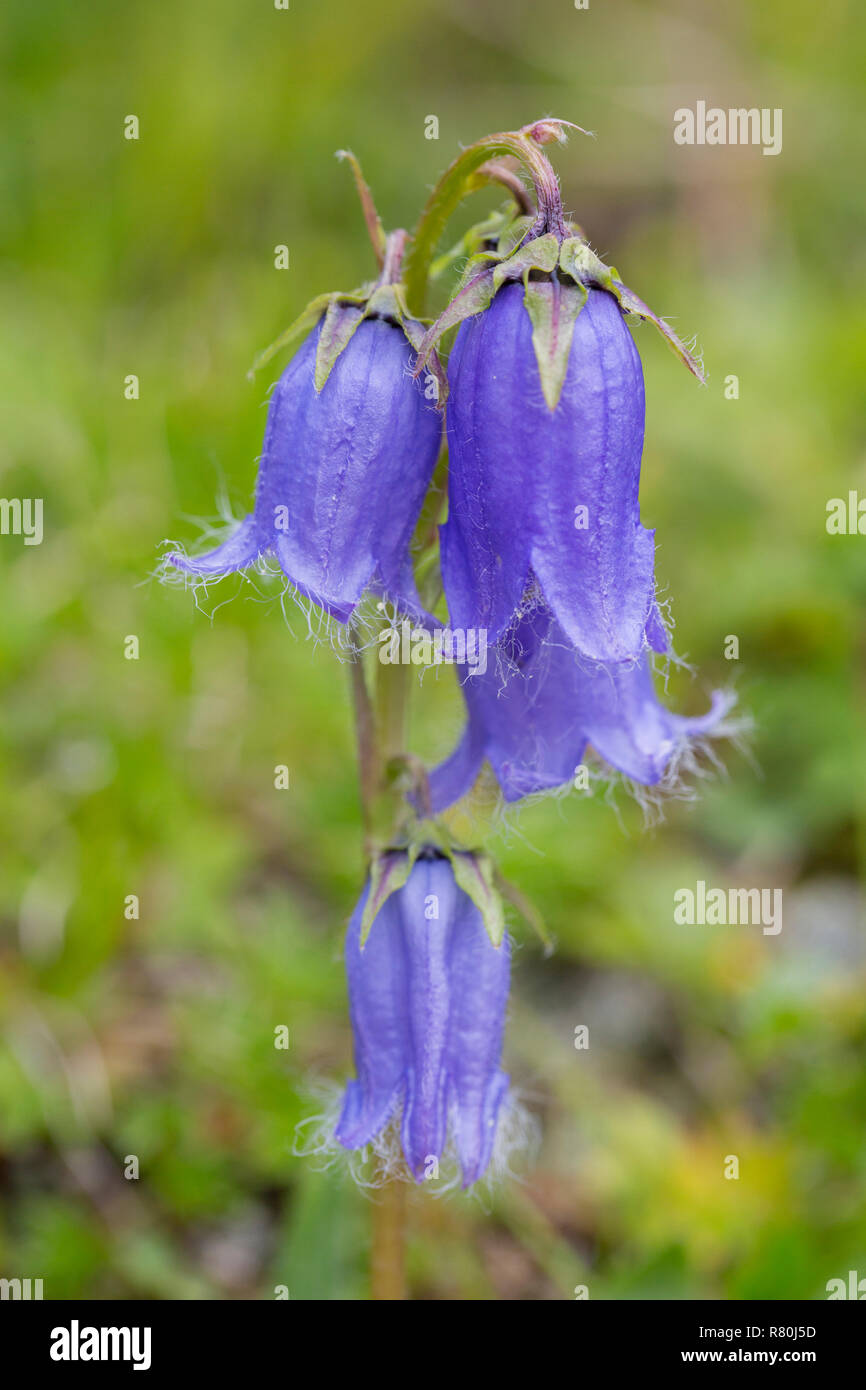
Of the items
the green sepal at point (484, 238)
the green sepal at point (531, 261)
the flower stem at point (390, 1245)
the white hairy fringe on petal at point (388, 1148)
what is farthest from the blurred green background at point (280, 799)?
the green sepal at point (531, 261)

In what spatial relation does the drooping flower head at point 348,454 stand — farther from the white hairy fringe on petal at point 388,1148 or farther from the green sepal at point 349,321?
the white hairy fringe on petal at point 388,1148

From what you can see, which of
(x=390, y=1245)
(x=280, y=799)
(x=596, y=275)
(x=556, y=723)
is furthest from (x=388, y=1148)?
(x=280, y=799)

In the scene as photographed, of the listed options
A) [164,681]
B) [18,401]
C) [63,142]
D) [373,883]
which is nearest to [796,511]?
[164,681]

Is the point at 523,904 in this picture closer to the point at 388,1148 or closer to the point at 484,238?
the point at 388,1148

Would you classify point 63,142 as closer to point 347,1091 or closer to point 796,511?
point 796,511

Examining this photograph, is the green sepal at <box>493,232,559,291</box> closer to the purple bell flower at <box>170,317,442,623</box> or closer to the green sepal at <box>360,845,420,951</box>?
the purple bell flower at <box>170,317,442,623</box>

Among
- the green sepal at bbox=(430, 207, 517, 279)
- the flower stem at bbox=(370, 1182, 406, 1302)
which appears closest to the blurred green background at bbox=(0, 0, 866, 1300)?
the flower stem at bbox=(370, 1182, 406, 1302)
